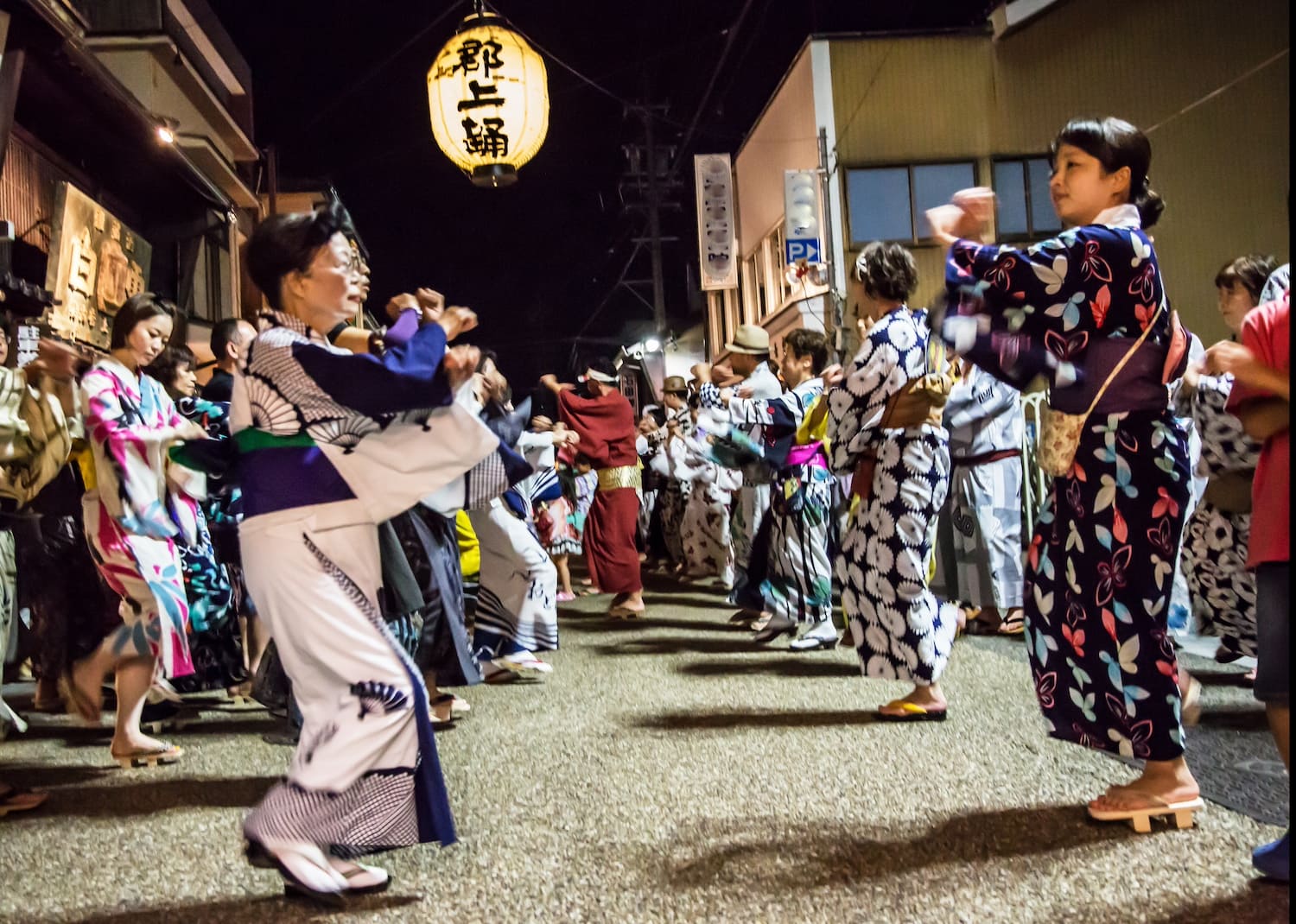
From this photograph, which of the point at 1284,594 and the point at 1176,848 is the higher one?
the point at 1284,594

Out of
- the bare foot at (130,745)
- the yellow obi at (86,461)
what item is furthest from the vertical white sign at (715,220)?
the bare foot at (130,745)

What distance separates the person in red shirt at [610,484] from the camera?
9.73m

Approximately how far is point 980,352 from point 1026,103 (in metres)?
16.9

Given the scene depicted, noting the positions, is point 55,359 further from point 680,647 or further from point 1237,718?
point 1237,718

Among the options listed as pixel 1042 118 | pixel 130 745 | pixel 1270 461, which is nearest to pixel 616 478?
pixel 130 745

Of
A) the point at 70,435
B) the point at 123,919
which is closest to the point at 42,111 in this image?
the point at 70,435

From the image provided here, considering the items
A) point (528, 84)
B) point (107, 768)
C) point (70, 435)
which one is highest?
point (528, 84)

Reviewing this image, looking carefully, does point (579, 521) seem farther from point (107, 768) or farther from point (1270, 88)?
point (1270, 88)

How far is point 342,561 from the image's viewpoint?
293cm

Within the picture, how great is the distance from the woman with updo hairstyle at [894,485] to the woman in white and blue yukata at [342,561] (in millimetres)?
2517

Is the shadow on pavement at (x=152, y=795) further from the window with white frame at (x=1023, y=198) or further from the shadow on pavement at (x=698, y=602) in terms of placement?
the window with white frame at (x=1023, y=198)

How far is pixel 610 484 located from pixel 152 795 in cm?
602

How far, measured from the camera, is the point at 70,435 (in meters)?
4.54

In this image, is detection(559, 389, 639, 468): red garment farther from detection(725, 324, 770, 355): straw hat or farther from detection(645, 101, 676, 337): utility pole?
detection(645, 101, 676, 337): utility pole
